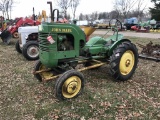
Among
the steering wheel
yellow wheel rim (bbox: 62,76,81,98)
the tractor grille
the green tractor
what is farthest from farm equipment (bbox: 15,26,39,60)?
yellow wheel rim (bbox: 62,76,81,98)

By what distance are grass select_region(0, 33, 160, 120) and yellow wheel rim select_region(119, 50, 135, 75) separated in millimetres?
278

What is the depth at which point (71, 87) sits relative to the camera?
3758mm

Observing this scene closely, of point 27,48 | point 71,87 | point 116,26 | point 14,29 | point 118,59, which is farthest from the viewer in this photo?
point 14,29

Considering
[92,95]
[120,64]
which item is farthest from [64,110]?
[120,64]

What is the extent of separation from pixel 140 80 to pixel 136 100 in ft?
3.98

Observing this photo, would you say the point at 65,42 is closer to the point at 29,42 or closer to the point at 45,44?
the point at 45,44

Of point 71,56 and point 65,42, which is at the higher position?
point 65,42

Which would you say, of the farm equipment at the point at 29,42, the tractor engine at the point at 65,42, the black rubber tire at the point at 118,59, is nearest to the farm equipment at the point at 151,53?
the black rubber tire at the point at 118,59

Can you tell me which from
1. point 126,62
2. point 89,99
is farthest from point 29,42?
point 89,99

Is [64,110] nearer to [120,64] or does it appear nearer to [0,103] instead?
[0,103]

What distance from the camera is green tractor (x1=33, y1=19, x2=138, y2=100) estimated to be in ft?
12.3

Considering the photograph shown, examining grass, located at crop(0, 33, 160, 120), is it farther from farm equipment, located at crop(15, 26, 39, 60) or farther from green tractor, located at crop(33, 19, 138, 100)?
farm equipment, located at crop(15, 26, 39, 60)

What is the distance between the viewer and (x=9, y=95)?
412cm

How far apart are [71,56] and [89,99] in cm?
97
